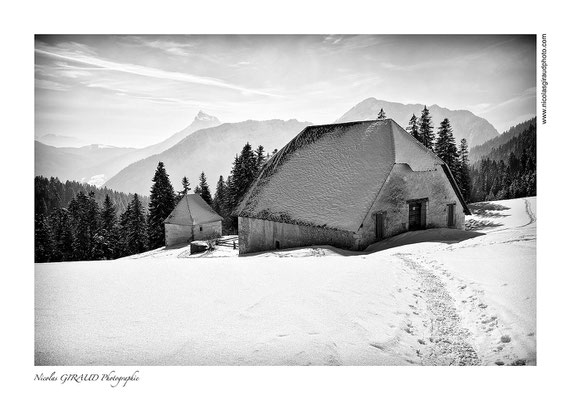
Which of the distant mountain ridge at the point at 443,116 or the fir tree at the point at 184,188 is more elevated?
the distant mountain ridge at the point at 443,116

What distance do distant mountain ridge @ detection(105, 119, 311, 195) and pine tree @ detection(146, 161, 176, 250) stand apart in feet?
0.47

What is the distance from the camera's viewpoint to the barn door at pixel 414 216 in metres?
8.09

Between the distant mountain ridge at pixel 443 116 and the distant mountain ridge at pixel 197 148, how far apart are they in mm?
1131

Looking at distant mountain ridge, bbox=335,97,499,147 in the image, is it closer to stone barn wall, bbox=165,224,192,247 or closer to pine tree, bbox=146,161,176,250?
pine tree, bbox=146,161,176,250

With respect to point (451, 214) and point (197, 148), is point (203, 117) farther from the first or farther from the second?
point (451, 214)

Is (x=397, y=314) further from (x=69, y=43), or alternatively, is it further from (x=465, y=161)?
(x=69, y=43)

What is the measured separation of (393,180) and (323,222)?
6.62 ft

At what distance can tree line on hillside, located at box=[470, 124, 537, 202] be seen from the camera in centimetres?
500

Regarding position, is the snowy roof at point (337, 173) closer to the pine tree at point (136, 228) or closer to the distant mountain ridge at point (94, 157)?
the pine tree at point (136, 228)

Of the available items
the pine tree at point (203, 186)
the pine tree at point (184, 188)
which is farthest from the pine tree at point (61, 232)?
the pine tree at point (203, 186)

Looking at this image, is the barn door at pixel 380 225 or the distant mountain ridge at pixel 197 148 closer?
the distant mountain ridge at pixel 197 148

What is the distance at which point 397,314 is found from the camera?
3818 millimetres

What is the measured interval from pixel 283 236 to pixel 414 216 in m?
3.56
